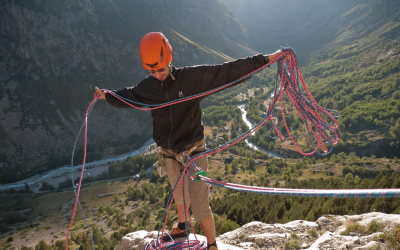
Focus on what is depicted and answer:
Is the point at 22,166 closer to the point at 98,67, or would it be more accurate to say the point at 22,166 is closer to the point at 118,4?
the point at 98,67

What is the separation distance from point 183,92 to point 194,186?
1.18 m

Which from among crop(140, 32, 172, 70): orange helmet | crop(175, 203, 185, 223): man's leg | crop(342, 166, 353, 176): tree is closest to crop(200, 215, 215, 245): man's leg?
crop(175, 203, 185, 223): man's leg

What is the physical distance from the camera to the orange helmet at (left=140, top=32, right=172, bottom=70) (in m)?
2.88

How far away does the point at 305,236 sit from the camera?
12.6ft

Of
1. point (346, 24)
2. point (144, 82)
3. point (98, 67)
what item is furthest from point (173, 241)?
point (346, 24)

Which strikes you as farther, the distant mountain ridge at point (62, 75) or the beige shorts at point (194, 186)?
the distant mountain ridge at point (62, 75)

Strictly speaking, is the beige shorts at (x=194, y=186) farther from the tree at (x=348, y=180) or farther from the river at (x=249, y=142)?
A: the river at (x=249, y=142)

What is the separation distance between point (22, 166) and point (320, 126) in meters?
69.4

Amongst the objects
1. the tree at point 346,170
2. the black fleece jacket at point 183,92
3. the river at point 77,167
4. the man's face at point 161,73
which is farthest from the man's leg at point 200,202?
the river at point 77,167

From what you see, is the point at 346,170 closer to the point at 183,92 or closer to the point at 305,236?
the point at 305,236

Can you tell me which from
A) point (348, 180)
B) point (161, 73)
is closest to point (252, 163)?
point (348, 180)

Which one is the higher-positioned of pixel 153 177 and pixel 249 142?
pixel 249 142

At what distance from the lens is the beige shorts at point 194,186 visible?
2.98m

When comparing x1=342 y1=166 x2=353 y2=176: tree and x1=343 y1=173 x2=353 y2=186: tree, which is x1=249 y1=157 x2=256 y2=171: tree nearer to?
x1=342 y1=166 x2=353 y2=176: tree
